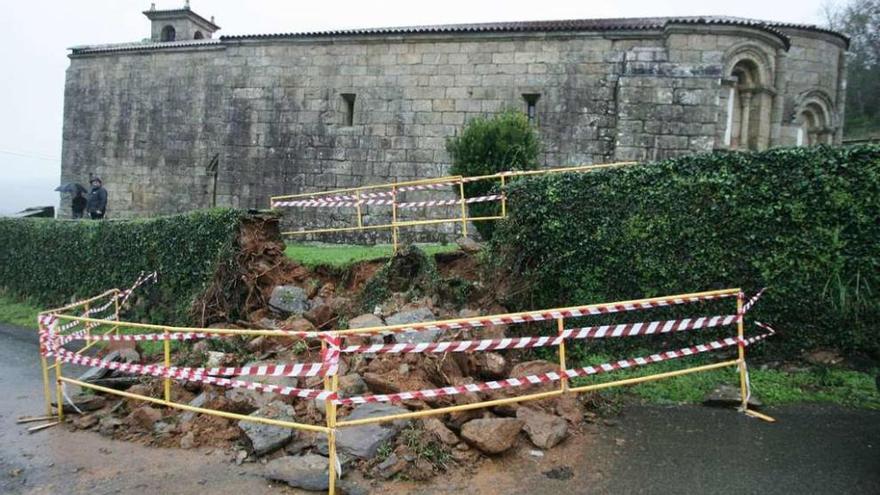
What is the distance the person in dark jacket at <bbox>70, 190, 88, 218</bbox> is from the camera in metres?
19.8

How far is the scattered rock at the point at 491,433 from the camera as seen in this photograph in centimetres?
514

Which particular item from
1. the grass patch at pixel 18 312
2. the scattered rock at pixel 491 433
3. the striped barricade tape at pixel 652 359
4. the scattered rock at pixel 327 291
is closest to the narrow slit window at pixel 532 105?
the scattered rock at pixel 327 291

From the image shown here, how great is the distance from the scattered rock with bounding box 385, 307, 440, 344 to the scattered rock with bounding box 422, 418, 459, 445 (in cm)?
158

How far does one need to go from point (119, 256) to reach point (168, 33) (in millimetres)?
20162

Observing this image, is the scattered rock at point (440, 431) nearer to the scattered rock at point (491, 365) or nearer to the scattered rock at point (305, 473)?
the scattered rock at point (305, 473)

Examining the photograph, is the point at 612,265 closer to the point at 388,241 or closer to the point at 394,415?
the point at 394,415

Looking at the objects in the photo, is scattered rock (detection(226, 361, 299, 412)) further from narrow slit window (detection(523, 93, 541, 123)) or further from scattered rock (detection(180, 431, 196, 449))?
narrow slit window (detection(523, 93, 541, 123))

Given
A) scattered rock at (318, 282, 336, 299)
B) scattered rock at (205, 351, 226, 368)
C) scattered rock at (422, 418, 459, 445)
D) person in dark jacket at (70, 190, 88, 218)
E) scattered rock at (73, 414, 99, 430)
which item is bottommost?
scattered rock at (73, 414, 99, 430)

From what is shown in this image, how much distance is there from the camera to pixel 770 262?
700 centimetres

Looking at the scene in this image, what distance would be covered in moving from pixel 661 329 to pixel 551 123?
933 cm

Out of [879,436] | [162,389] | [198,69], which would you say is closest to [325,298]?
[162,389]

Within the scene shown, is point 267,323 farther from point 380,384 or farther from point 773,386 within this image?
point 773,386

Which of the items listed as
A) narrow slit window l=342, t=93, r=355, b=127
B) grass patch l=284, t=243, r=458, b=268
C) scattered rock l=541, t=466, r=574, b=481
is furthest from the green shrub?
scattered rock l=541, t=466, r=574, b=481

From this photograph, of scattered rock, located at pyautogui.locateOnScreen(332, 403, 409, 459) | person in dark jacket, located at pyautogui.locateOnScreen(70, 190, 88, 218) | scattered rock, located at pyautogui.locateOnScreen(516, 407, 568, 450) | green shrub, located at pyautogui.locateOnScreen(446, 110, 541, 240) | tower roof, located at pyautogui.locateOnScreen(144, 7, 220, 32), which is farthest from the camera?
tower roof, located at pyautogui.locateOnScreen(144, 7, 220, 32)
